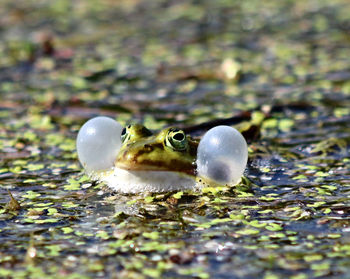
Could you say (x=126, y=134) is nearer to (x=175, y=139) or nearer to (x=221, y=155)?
(x=175, y=139)

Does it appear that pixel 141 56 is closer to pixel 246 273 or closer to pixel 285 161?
pixel 285 161

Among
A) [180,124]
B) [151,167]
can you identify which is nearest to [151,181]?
[151,167]

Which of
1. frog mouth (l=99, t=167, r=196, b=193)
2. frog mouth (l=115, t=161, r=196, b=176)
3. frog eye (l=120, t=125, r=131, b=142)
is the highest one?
frog eye (l=120, t=125, r=131, b=142)

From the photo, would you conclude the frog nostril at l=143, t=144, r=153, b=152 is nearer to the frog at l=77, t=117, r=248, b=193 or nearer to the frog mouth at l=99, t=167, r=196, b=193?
the frog at l=77, t=117, r=248, b=193

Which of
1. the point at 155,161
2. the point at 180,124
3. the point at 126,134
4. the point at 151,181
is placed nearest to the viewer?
the point at 155,161

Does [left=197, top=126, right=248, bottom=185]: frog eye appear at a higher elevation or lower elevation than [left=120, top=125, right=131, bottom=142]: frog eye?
lower

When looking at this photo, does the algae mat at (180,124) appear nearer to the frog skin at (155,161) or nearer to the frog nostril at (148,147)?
the frog skin at (155,161)

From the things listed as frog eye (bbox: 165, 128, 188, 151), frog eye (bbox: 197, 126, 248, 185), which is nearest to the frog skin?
frog eye (bbox: 165, 128, 188, 151)

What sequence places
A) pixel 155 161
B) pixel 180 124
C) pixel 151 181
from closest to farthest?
pixel 155 161, pixel 151 181, pixel 180 124
